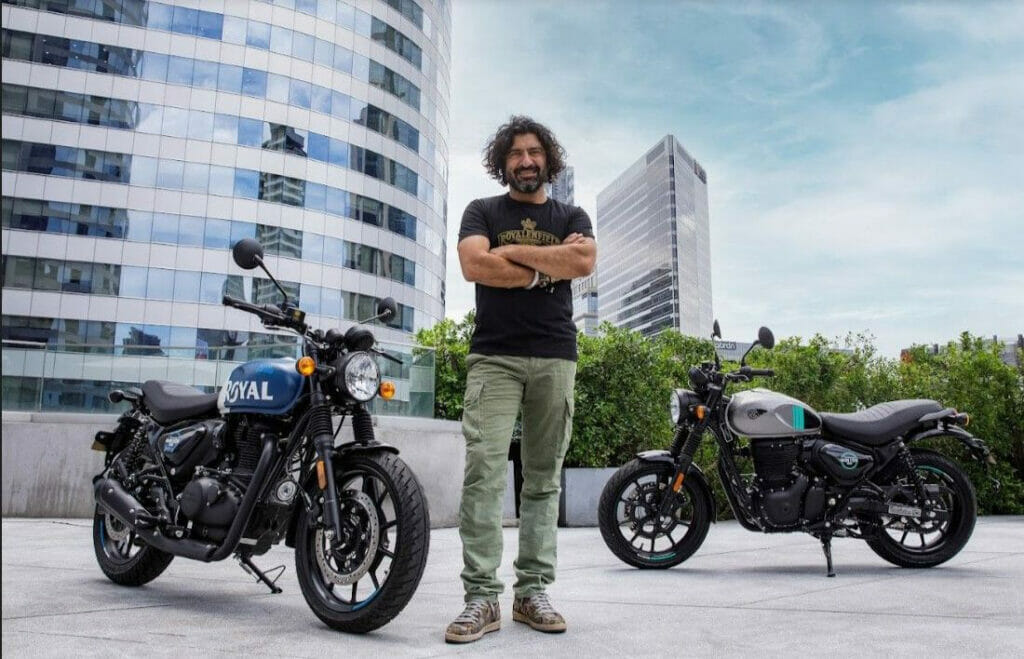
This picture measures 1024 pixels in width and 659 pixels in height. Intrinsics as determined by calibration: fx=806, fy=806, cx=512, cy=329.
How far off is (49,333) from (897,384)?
3599 cm

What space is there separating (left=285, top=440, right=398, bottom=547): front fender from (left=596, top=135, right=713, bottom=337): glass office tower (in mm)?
140489

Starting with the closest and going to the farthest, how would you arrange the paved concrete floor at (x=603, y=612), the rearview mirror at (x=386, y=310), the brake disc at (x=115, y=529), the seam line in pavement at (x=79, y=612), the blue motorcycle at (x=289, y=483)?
A: the paved concrete floor at (x=603, y=612) < the blue motorcycle at (x=289, y=483) < the seam line in pavement at (x=79, y=612) < the rearview mirror at (x=386, y=310) < the brake disc at (x=115, y=529)

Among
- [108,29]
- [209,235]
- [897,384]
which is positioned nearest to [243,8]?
[108,29]

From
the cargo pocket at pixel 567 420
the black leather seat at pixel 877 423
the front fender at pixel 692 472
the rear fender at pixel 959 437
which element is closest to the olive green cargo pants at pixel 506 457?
the cargo pocket at pixel 567 420

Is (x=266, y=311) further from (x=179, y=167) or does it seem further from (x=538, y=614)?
(x=179, y=167)

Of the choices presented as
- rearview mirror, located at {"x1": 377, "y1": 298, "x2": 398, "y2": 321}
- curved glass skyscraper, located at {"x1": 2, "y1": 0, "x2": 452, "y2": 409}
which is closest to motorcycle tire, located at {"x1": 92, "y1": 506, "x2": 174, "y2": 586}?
rearview mirror, located at {"x1": 377, "y1": 298, "x2": 398, "y2": 321}

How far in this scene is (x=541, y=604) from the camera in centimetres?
312

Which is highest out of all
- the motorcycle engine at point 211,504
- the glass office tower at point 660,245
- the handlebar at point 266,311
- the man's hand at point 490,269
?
the glass office tower at point 660,245

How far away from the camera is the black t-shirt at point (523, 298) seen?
3.32 m

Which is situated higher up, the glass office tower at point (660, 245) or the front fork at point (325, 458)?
the glass office tower at point (660, 245)

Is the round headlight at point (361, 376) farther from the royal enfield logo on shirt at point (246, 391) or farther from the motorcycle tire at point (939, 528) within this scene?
the motorcycle tire at point (939, 528)

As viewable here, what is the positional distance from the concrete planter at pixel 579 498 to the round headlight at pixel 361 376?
20.0 ft

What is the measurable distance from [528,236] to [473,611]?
1.51 metres

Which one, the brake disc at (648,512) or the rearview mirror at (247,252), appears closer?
the rearview mirror at (247,252)
